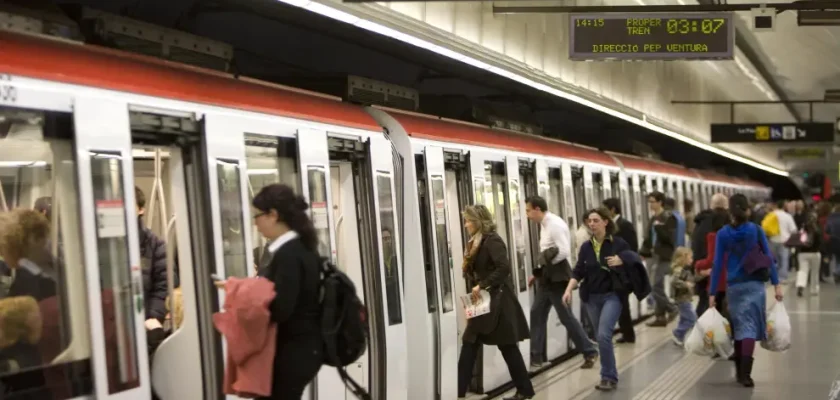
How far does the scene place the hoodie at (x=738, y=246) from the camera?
10164mm

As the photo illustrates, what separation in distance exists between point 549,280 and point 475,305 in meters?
2.87

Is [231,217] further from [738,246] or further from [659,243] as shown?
[659,243]

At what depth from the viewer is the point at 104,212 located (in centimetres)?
497

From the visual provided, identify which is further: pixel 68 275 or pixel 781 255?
pixel 781 255

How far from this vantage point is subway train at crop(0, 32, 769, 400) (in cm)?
489

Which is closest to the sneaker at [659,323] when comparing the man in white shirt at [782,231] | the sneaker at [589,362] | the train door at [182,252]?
the sneaker at [589,362]

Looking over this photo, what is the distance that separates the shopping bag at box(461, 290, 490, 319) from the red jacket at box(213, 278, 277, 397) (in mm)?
3910

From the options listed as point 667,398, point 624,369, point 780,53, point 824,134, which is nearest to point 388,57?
point 624,369

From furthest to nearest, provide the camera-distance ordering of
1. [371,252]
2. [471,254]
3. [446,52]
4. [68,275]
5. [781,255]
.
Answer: [781,255], [446,52], [471,254], [371,252], [68,275]

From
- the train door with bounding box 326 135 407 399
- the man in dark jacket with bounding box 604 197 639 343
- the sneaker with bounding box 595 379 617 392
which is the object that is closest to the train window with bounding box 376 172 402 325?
the train door with bounding box 326 135 407 399

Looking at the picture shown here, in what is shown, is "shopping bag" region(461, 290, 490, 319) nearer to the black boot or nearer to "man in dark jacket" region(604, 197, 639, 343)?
the black boot

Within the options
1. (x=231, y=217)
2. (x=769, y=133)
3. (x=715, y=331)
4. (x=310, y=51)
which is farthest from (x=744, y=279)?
(x=769, y=133)

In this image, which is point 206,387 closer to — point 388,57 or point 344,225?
point 344,225

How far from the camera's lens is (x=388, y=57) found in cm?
1403
